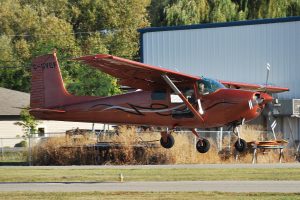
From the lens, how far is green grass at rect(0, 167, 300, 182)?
2620 cm

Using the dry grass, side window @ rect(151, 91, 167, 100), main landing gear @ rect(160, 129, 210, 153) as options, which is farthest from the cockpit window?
Answer: the dry grass

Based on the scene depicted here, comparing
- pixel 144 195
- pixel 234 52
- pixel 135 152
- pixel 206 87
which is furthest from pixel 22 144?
pixel 144 195

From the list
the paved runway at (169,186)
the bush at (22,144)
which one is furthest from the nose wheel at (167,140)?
the bush at (22,144)

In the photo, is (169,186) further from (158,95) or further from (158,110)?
(158,95)

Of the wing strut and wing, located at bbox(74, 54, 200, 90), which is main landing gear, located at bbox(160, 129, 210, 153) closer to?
the wing strut

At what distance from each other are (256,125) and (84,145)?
8772mm

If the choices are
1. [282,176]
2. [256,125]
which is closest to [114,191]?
[282,176]

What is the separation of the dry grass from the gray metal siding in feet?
17.4

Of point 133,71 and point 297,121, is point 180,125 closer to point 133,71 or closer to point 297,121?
point 133,71

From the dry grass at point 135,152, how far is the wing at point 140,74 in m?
7.76

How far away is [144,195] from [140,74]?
6241mm

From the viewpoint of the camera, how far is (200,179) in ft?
84.7

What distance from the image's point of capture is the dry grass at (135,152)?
1351 inches

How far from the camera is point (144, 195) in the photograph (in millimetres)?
20984
